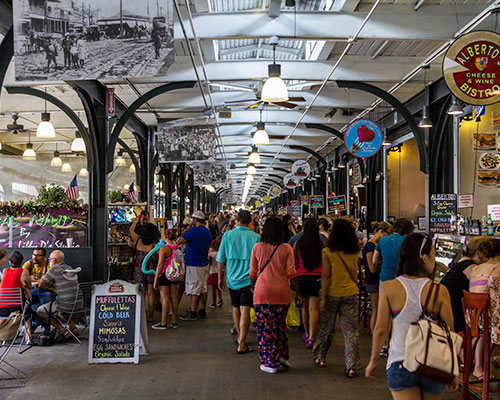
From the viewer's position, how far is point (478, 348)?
5680 millimetres

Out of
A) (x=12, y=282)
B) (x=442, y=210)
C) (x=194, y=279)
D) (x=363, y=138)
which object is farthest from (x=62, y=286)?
(x=442, y=210)

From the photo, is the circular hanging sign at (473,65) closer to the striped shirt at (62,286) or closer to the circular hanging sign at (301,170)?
the striped shirt at (62,286)

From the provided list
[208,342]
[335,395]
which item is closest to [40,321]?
[208,342]

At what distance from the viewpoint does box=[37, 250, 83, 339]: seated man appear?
7.32 m

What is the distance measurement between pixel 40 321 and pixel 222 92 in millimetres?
7789

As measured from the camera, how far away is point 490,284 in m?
4.95

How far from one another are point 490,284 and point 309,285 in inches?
96.4

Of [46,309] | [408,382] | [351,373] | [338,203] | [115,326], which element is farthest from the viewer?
[338,203]

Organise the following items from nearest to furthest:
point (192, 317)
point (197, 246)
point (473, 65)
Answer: point (473, 65) → point (197, 246) → point (192, 317)

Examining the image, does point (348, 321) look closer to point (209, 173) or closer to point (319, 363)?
point (319, 363)

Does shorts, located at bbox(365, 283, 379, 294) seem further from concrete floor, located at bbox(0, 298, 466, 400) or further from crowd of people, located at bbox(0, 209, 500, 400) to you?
concrete floor, located at bbox(0, 298, 466, 400)

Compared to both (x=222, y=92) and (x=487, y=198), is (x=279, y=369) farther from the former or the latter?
(x=222, y=92)

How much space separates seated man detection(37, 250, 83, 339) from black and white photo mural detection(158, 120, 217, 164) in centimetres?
506

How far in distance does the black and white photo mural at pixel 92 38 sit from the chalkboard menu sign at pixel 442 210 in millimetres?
7280
